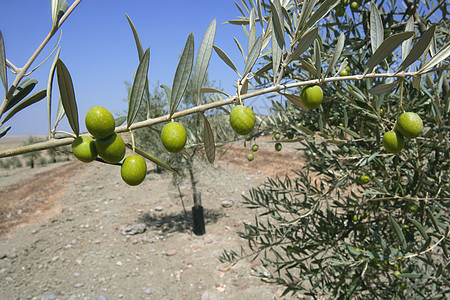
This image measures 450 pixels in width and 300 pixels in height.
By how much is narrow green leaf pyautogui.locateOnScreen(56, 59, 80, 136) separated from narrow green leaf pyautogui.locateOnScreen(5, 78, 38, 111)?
174mm

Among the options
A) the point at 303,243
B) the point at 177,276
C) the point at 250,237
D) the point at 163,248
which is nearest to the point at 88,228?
the point at 163,248

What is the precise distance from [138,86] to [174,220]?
7.32 metres

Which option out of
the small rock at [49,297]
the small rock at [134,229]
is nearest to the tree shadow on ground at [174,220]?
the small rock at [134,229]

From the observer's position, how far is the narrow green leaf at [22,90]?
596 mm

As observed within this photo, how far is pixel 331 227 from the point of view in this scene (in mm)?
1679

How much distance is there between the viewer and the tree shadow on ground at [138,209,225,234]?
23.1 feet

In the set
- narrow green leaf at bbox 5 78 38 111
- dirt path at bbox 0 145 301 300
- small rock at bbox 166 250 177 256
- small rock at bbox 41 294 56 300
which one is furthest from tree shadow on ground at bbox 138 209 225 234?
narrow green leaf at bbox 5 78 38 111

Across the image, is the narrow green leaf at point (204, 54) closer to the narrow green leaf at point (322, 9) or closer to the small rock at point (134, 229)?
the narrow green leaf at point (322, 9)

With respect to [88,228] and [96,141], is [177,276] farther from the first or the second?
[96,141]

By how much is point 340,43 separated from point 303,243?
1327 millimetres

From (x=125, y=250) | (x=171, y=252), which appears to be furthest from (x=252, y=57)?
(x=125, y=250)

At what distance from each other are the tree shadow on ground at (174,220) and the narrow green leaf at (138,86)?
6.72 metres

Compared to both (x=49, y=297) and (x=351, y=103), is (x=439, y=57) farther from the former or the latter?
(x=49, y=297)

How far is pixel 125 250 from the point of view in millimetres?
5973
